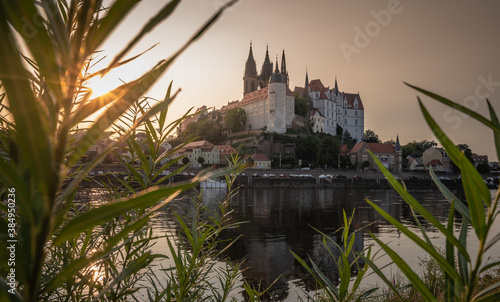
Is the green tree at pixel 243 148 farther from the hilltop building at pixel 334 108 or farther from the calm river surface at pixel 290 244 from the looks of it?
the calm river surface at pixel 290 244

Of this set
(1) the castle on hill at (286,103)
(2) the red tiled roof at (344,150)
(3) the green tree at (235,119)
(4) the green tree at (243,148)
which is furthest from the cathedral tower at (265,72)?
(2) the red tiled roof at (344,150)

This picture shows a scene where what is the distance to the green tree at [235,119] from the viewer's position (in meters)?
89.8

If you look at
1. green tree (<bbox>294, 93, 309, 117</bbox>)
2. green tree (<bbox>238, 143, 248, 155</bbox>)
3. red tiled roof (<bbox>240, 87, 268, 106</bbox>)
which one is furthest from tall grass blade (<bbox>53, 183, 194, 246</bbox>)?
green tree (<bbox>294, 93, 309, 117</bbox>)

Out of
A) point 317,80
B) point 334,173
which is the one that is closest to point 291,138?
point 334,173

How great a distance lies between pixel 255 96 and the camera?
92.6m

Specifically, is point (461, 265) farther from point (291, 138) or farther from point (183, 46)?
point (291, 138)

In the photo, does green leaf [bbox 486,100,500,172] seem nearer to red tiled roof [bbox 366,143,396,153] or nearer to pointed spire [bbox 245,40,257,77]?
red tiled roof [bbox 366,143,396,153]

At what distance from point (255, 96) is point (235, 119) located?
8.64m

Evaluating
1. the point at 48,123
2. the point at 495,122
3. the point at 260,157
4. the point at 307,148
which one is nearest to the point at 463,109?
the point at 495,122

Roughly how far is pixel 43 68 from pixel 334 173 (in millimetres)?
72748

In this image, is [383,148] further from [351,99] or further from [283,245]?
[283,245]

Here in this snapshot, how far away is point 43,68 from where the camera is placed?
1.30ft

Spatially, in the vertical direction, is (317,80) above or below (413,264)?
above

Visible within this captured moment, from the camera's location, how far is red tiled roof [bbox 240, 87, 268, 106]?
89.5 metres
